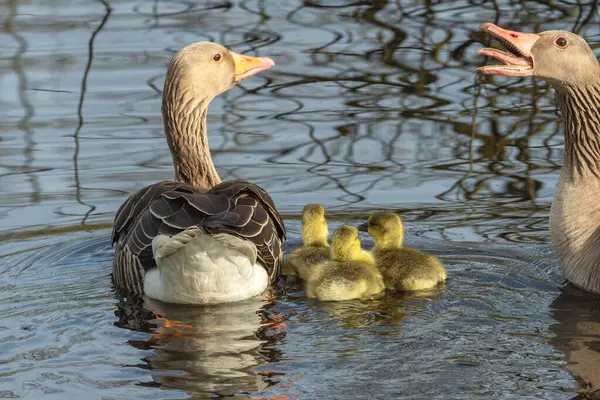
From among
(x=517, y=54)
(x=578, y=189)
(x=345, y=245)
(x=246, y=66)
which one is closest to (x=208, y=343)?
(x=345, y=245)

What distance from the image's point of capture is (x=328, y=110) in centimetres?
1294

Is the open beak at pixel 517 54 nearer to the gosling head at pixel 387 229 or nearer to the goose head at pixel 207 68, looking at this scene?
the gosling head at pixel 387 229

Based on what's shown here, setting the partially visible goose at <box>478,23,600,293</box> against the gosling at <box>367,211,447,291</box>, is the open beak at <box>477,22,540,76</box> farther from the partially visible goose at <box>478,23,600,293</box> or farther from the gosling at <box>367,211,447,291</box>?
the gosling at <box>367,211,447,291</box>

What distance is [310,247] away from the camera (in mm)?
9281

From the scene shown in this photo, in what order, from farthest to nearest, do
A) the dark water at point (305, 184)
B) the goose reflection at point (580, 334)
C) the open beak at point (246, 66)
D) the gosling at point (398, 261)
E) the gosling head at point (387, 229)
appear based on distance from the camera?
the open beak at point (246, 66) → the gosling head at point (387, 229) → the gosling at point (398, 261) → the dark water at point (305, 184) → the goose reflection at point (580, 334)

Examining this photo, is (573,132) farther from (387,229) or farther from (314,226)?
(314,226)

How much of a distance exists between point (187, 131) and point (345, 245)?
1775 mm

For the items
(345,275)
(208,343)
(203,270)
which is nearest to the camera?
(208,343)

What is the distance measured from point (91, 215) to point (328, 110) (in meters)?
3.31

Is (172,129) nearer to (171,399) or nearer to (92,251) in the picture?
(92,251)

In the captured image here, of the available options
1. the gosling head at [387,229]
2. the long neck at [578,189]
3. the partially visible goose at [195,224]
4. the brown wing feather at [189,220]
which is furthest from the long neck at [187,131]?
the long neck at [578,189]

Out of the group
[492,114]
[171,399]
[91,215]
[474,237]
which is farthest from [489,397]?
[492,114]

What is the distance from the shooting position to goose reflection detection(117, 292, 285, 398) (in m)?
6.98

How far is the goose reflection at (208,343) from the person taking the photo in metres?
6.98
